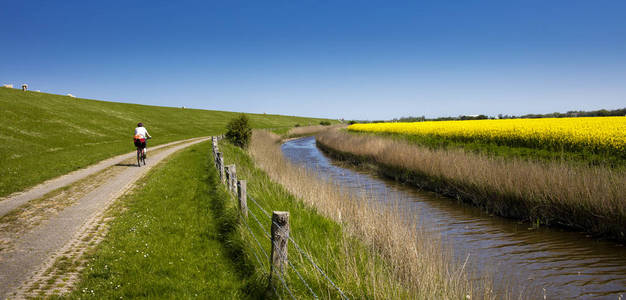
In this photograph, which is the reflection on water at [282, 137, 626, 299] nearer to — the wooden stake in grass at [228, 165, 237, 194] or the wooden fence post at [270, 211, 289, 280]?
the wooden fence post at [270, 211, 289, 280]

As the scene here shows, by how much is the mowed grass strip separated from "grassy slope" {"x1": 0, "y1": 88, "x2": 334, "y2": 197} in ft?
18.6

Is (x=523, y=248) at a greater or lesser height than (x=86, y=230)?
lesser

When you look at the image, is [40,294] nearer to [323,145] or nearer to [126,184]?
[126,184]

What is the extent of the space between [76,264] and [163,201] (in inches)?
158

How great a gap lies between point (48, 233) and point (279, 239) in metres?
5.45

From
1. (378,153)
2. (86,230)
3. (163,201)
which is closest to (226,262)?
(86,230)

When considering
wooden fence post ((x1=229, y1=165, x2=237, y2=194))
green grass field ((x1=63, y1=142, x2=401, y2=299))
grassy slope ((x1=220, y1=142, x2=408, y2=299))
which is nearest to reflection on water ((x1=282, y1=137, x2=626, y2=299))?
grassy slope ((x1=220, y1=142, x2=408, y2=299))

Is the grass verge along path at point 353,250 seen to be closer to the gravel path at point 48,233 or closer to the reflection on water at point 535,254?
the reflection on water at point 535,254

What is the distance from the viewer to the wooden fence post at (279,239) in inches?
174

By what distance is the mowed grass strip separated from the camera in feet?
15.8

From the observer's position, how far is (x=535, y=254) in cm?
775

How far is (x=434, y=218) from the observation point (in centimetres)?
1074

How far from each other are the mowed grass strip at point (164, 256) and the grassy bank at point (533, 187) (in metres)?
8.18

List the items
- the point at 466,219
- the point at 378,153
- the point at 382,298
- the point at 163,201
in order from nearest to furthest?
the point at 382,298
the point at 163,201
the point at 466,219
the point at 378,153
